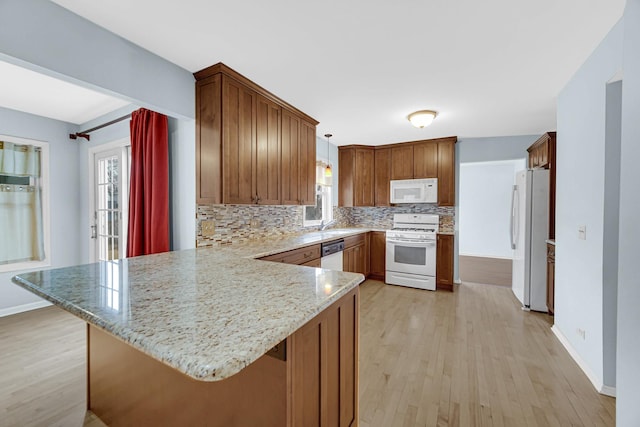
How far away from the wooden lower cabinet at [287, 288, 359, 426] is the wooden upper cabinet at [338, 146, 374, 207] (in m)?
3.70

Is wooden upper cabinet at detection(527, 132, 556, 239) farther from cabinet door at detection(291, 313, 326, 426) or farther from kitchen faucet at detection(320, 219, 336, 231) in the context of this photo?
cabinet door at detection(291, 313, 326, 426)

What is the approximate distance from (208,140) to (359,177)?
10.5 feet

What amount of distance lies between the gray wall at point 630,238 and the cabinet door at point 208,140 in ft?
8.19

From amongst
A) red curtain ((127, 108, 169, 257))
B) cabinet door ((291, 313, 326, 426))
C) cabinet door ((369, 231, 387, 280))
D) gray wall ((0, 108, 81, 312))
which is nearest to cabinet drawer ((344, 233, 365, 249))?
cabinet door ((369, 231, 387, 280))

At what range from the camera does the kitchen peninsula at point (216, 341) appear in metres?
0.69

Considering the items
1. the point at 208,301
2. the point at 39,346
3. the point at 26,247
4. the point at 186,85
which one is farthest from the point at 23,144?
the point at 208,301

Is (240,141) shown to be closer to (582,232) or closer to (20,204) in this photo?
(582,232)

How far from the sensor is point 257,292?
1066mm

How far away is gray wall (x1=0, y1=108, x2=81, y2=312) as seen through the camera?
129 inches

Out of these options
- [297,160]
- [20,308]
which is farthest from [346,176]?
[20,308]

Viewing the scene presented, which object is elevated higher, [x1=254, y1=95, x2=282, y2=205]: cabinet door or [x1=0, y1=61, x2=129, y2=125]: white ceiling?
[x1=0, y1=61, x2=129, y2=125]: white ceiling

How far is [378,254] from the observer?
471cm

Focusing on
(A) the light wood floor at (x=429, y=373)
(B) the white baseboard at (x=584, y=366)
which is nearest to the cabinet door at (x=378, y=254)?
A: (A) the light wood floor at (x=429, y=373)

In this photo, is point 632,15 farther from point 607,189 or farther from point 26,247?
point 26,247
